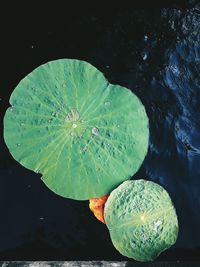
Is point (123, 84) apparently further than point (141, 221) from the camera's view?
Yes

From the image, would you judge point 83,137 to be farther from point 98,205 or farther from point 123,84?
point 123,84

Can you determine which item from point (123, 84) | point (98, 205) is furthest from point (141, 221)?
point (123, 84)

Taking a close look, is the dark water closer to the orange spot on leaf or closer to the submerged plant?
the orange spot on leaf

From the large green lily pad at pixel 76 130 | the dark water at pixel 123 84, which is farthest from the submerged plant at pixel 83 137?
the dark water at pixel 123 84

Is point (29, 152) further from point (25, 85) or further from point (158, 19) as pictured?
point (158, 19)

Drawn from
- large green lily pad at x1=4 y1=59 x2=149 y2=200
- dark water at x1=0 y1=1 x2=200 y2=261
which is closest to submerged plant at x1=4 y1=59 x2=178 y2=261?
large green lily pad at x1=4 y1=59 x2=149 y2=200

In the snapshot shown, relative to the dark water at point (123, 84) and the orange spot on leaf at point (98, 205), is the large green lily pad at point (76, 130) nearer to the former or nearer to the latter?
the orange spot on leaf at point (98, 205)

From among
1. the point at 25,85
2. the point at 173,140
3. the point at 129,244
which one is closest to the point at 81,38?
the point at 25,85
